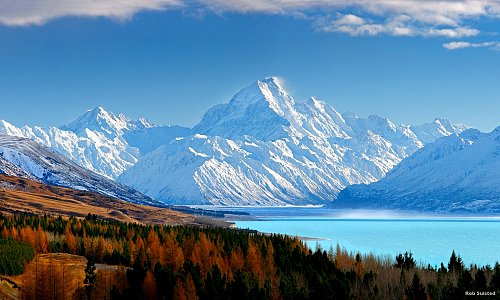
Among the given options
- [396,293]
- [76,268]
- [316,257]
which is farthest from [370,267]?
[76,268]

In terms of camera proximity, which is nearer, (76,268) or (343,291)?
(343,291)

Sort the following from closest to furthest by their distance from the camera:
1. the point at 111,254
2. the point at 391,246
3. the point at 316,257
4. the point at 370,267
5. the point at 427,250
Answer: the point at 370,267
the point at 316,257
the point at 111,254
the point at 427,250
the point at 391,246

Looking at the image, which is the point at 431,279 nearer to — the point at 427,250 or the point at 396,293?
the point at 396,293

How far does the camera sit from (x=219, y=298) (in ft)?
161

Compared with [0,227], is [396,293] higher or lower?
lower

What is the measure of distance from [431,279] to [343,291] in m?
9.24

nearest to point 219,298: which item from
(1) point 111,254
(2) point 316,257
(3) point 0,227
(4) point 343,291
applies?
(4) point 343,291

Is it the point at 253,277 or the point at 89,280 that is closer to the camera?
the point at 89,280

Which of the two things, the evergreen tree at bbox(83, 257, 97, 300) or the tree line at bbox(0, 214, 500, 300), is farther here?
the evergreen tree at bbox(83, 257, 97, 300)

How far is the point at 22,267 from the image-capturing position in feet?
190

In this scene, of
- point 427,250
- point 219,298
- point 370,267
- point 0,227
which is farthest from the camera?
point 427,250

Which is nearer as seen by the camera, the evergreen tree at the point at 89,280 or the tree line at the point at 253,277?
the tree line at the point at 253,277

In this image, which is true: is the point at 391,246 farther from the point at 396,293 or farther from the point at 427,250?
the point at 396,293

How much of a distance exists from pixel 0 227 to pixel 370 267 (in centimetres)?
5132
